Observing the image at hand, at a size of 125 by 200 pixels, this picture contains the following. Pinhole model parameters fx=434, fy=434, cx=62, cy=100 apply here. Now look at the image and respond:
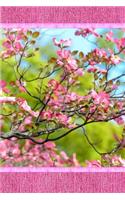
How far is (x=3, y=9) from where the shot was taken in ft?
5.35

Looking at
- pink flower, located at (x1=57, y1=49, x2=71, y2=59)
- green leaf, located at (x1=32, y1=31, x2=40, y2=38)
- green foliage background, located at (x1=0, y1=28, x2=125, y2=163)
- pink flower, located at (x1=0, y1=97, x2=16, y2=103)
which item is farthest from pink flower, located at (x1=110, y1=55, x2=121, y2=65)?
pink flower, located at (x1=0, y1=97, x2=16, y2=103)

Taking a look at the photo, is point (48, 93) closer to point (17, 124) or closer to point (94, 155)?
point (17, 124)

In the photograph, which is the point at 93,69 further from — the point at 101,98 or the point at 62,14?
the point at 62,14

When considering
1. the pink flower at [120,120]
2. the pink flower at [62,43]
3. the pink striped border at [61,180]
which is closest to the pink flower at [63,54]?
the pink flower at [62,43]

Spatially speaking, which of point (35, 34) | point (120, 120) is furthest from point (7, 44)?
point (120, 120)

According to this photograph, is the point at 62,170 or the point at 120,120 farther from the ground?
the point at 120,120

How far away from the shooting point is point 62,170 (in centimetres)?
162

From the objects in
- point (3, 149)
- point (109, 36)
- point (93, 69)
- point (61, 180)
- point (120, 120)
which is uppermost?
point (109, 36)

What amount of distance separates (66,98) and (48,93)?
70 mm

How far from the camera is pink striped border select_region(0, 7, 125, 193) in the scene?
1.61m

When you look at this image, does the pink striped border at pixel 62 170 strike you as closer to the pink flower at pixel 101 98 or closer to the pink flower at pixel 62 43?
the pink flower at pixel 62 43

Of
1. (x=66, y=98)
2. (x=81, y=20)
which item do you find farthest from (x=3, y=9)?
(x=66, y=98)

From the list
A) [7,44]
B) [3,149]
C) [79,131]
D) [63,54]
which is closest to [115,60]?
[63,54]

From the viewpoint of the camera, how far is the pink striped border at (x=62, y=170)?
161 centimetres
